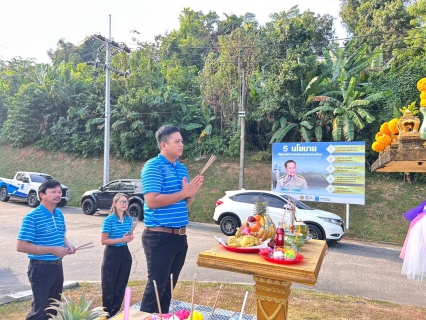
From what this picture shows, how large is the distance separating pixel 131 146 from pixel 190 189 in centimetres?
1725

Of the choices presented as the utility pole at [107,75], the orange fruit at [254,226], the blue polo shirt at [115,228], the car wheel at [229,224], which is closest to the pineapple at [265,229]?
the orange fruit at [254,226]

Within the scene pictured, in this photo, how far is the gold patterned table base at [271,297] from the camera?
245cm

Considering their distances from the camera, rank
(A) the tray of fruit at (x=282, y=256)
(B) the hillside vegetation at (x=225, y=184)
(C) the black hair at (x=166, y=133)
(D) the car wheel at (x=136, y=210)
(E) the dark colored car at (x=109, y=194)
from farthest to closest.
A: (E) the dark colored car at (x=109, y=194), (D) the car wheel at (x=136, y=210), (B) the hillside vegetation at (x=225, y=184), (C) the black hair at (x=166, y=133), (A) the tray of fruit at (x=282, y=256)

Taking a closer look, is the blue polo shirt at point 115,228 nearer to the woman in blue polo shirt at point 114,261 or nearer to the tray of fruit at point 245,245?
the woman in blue polo shirt at point 114,261

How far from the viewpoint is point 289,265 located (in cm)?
222

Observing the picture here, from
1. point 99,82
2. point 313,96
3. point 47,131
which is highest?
point 99,82

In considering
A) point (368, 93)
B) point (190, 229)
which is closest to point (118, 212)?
point (190, 229)

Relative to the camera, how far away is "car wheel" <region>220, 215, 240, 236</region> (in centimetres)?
963

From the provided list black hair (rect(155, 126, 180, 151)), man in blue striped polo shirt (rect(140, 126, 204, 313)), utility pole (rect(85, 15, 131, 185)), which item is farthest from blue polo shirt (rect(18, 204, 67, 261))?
utility pole (rect(85, 15, 131, 185))

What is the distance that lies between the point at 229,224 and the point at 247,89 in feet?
31.2

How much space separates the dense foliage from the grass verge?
1053 centimetres

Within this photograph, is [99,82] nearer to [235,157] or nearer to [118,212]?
[235,157]

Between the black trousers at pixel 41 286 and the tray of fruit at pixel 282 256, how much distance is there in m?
1.88

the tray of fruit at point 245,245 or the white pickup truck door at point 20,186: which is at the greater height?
the tray of fruit at point 245,245
